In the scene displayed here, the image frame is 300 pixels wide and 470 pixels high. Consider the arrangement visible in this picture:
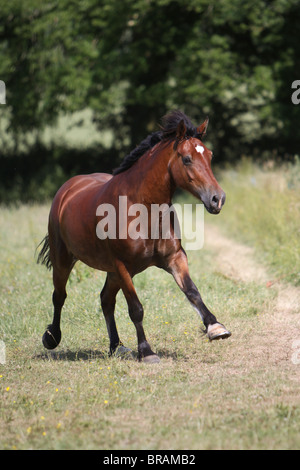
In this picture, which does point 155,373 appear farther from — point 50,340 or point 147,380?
point 50,340

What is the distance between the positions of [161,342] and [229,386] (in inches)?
66.6

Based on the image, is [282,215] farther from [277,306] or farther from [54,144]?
[54,144]

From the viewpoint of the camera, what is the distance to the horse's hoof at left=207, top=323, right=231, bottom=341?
5391mm

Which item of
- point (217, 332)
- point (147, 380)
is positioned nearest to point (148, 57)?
point (217, 332)

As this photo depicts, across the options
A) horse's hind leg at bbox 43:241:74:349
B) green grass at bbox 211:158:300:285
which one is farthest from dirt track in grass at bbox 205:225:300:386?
horse's hind leg at bbox 43:241:74:349

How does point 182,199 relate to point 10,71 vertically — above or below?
below

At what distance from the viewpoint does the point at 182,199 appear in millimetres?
18969

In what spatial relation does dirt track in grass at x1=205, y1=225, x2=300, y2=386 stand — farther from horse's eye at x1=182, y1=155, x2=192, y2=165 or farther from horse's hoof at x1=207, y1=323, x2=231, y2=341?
horse's eye at x1=182, y1=155, x2=192, y2=165

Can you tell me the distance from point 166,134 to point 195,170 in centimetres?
58

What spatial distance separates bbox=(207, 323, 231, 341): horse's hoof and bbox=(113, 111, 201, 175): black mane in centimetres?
167

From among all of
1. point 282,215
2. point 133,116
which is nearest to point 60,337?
point 282,215

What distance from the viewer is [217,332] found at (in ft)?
17.7

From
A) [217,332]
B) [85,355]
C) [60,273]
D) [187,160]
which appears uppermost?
[187,160]
